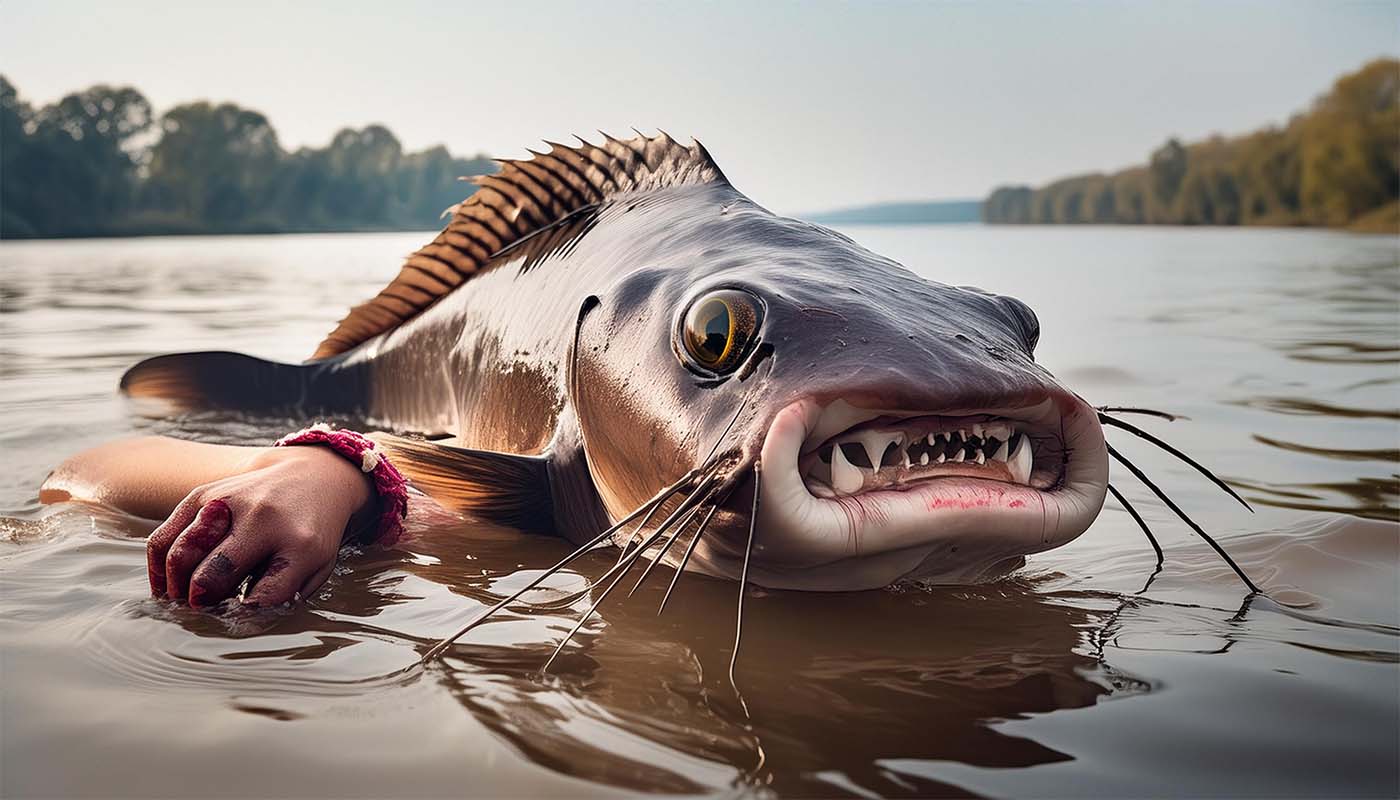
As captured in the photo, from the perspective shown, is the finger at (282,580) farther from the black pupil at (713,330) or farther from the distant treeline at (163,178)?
the distant treeline at (163,178)

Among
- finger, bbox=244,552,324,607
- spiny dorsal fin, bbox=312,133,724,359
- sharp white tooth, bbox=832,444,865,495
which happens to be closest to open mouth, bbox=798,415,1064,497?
sharp white tooth, bbox=832,444,865,495

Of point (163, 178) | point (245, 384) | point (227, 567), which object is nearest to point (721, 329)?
point (227, 567)

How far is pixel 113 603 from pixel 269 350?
5.97 metres

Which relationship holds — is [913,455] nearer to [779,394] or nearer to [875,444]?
[875,444]

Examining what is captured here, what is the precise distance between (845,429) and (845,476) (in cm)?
9

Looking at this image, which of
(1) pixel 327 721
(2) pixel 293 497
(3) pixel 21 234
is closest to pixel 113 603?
(2) pixel 293 497

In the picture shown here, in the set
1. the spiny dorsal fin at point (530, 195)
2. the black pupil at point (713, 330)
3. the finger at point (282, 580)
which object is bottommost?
the finger at point (282, 580)

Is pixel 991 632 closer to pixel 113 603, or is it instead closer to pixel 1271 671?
pixel 1271 671

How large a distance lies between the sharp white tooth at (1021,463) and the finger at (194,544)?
158 centimetres

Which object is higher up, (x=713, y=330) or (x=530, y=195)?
(x=530, y=195)

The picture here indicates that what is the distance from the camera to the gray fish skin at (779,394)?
1.97 metres

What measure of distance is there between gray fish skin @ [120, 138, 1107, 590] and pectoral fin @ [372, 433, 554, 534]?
0.09ft

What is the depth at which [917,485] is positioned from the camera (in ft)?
6.66

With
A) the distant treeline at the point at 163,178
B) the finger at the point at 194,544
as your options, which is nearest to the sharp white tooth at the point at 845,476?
the finger at the point at 194,544
